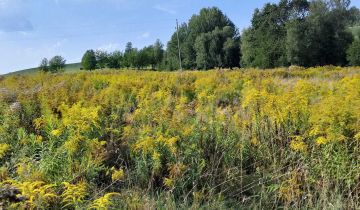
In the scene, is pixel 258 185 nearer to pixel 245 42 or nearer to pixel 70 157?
pixel 70 157

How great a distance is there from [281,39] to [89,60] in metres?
48.7

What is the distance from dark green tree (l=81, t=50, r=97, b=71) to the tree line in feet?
88.1

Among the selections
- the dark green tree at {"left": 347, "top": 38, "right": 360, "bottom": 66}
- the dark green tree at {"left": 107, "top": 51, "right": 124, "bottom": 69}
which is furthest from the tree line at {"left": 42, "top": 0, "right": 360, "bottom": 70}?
the dark green tree at {"left": 107, "top": 51, "right": 124, "bottom": 69}

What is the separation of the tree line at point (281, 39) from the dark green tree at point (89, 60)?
2686 centimetres

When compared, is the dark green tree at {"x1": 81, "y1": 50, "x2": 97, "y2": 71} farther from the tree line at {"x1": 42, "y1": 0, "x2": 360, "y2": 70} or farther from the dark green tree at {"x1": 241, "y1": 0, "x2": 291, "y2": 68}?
the dark green tree at {"x1": 241, "y1": 0, "x2": 291, "y2": 68}

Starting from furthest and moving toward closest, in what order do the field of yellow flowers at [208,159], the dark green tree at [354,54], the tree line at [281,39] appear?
the tree line at [281,39]
the dark green tree at [354,54]
the field of yellow flowers at [208,159]

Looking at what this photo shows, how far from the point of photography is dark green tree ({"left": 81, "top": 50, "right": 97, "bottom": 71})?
82688 millimetres

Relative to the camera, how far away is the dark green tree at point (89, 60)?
8269cm

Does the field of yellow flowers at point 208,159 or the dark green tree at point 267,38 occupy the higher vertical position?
the dark green tree at point 267,38

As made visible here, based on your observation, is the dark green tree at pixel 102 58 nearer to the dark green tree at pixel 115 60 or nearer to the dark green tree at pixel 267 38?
the dark green tree at pixel 115 60

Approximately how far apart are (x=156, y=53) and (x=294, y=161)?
7650 cm

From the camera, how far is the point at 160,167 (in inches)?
163

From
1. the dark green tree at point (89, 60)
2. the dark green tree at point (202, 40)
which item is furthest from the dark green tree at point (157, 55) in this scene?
the dark green tree at point (202, 40)

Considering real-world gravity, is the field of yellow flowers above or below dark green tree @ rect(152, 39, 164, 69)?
below
